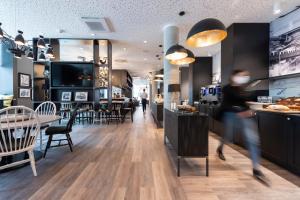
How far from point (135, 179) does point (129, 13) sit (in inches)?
177

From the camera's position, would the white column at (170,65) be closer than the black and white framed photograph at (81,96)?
Yes

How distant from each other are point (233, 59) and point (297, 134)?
3153 millimetres

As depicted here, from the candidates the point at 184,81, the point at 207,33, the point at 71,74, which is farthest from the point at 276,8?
the point at 184,81

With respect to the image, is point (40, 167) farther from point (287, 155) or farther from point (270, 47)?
point (270, 47)

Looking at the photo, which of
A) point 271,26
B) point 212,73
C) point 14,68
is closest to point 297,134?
point 271,26

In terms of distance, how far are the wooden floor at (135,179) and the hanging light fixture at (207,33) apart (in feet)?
7.22

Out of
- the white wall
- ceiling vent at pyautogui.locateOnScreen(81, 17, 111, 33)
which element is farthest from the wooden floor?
the white wall

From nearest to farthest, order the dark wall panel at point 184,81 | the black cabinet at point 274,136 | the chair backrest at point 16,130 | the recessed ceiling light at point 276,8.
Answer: the chair backrest at point 16,130
the black cabinet at point 274,136
the recessed ceiling light at point 276,8
the dark wall panel at point 184,81

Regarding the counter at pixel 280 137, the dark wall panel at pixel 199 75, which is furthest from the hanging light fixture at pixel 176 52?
the dark wall panel at pixel 199 75

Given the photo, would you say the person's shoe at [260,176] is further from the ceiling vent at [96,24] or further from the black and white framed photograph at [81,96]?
the black and white framed photograph at [81,96]

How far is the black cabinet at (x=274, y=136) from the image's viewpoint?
3.17m

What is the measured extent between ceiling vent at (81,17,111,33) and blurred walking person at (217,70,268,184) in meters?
4.46

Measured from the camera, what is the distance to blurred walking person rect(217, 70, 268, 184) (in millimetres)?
2820

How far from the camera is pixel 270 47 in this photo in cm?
536
